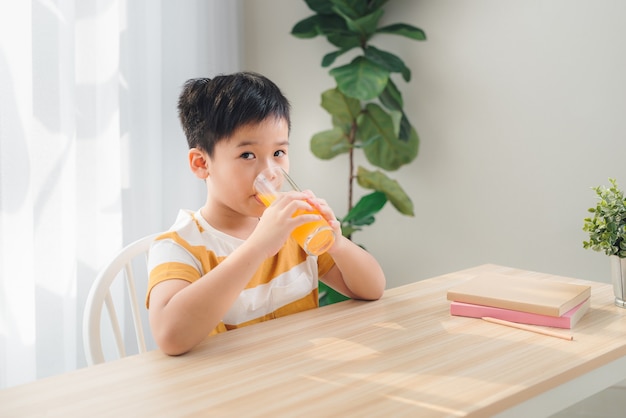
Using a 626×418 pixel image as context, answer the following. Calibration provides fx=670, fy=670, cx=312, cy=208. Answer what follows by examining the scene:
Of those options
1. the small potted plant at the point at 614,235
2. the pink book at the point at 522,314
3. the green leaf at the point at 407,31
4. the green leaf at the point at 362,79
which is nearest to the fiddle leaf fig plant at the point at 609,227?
the small potted plant at the point at 614,235

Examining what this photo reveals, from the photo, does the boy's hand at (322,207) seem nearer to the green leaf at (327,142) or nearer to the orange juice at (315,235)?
the orange juice at (315,235)

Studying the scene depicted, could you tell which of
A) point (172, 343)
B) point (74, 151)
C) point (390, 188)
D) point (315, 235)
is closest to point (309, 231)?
point (315, 235)

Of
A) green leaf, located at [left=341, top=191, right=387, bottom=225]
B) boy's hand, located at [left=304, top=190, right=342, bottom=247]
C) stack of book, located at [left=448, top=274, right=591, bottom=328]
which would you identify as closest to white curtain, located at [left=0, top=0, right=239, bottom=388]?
green leaf, located at [left=341, top=191, right=387, bottom=225]

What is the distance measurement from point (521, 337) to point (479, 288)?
6.9 inches

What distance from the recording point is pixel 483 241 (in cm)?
222

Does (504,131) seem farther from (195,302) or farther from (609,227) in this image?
(195,302)

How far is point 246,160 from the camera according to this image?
122 cm

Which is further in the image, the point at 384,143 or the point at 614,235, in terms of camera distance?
the point at 384,143

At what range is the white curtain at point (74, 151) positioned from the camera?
172 centimetres

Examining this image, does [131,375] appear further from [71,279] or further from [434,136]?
[434,136]

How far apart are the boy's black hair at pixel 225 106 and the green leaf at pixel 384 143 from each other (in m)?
1.01

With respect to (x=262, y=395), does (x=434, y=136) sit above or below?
above

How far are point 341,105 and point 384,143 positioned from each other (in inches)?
8.0

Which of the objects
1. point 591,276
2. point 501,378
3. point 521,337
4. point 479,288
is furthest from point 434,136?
point 501,378
